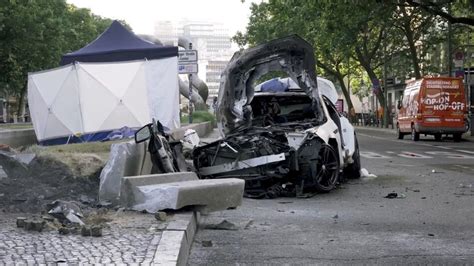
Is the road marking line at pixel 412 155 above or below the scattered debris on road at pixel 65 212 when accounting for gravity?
below

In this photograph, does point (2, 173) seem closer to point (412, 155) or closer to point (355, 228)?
point (355, 228)

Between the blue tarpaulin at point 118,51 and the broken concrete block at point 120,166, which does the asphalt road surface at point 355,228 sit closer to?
the broken concrete block at point 120,166

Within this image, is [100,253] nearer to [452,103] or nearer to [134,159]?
[134,159]

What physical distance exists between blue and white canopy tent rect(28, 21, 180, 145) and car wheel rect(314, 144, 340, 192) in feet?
28.7

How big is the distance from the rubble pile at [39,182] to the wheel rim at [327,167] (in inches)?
140

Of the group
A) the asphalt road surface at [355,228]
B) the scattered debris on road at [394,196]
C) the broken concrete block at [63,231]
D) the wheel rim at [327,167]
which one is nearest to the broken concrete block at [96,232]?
the broken concrete block at [63,231]

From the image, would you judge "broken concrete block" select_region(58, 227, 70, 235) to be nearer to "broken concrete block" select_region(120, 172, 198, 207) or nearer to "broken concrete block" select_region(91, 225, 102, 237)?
"broken concrete block" select_region(91, 225, 102, 237)

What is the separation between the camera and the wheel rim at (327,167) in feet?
31.6

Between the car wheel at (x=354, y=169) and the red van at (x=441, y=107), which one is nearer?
the car wheel at (x=354, y=169)

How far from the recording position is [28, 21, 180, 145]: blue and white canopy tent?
17016 millimetres

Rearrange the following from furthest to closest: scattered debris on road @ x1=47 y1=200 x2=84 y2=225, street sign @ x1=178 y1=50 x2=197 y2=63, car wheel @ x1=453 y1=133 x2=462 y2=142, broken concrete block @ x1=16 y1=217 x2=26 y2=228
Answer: car wheel @ x1=453 y1=133 x2=462 y2=142, street sign @ x1=178 y1=50 x2=197 y2=63, scattered debris on road @ x1=47 y1=200 x2=84 y2=225, broken concrete block @ x1=16 y1=217 x2=26 y2=228

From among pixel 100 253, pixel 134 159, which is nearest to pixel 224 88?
pixel 134 159

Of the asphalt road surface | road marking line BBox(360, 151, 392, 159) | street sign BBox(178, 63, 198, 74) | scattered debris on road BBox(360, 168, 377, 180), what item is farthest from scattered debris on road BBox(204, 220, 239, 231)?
street sign BBox(178, 63, 198, 74)

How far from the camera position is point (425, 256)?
552 cm
